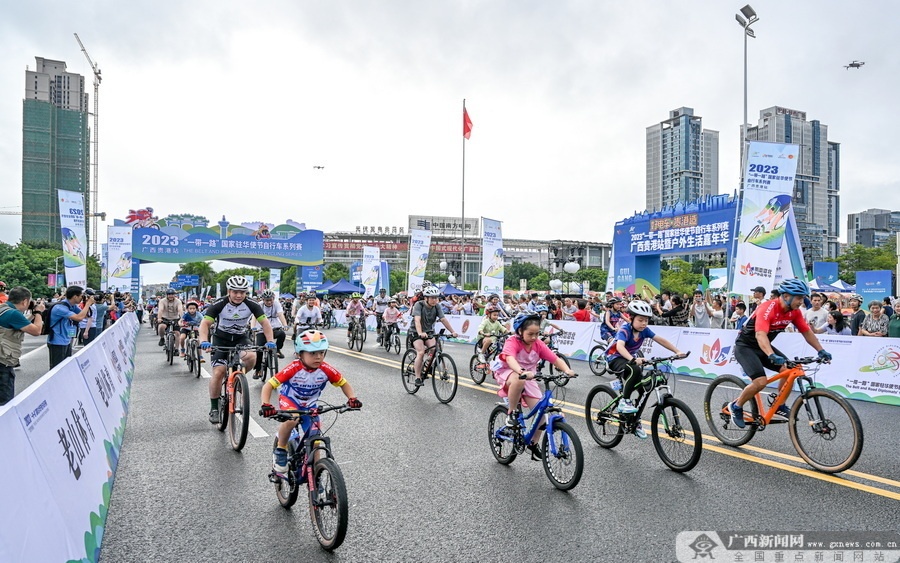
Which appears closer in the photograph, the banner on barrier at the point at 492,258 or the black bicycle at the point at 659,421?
the black bicycle at the point at 659,421

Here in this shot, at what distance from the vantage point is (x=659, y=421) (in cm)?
652

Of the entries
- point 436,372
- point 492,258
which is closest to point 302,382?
point 436,372

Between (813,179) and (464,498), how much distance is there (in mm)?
168410

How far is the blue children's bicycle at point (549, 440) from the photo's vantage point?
542 centimetres

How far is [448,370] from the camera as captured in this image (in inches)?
409

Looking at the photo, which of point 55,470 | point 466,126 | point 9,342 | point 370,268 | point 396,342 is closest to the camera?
point 55,470

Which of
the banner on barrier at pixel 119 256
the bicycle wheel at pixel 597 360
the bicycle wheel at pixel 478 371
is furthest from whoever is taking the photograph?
the banner on barrier at pixel 119 256

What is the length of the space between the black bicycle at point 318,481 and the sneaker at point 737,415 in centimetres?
455

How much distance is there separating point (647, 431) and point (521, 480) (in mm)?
2688

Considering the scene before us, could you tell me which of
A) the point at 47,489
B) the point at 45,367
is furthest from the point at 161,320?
the point at 47,489

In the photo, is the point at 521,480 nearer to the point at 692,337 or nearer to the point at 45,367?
the point at 692,337

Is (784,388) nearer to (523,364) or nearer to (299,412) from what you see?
(523,364)

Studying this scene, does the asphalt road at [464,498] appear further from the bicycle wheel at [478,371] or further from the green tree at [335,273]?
the green tree at [335,273]

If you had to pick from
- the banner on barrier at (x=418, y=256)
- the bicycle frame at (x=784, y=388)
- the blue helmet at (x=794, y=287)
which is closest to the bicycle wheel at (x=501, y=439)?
the bicycle frame at (x=784, y=388)
